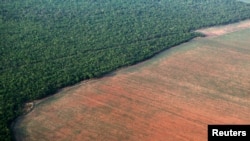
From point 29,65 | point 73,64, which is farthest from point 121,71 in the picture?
point 29,65

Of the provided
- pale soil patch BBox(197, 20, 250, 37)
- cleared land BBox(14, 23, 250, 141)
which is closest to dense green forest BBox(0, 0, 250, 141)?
pale soil patch BBox(197, 20, 250, 37)

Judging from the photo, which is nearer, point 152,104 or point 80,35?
point 152,104

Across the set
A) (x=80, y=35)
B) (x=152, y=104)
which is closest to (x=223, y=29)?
(x=80, y=35)

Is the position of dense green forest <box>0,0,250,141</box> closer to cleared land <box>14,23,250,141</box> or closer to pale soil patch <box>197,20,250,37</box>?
pale soil patch <box>197,20,250,37</box>

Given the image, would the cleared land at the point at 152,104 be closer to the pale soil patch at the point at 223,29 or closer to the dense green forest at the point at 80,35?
the dense green forest at the point at 80,35

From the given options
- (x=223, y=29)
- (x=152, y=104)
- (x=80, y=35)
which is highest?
Answer: (x=80, y=35)

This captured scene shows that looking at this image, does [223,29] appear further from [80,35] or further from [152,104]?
[152,104]
